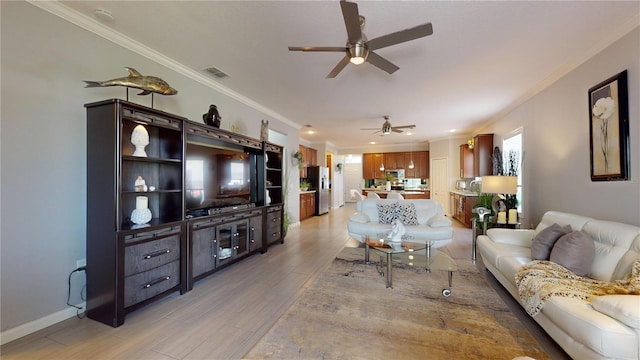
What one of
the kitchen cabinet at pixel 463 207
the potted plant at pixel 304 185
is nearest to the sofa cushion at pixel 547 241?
the kitchen cabinet at pixel 463 207

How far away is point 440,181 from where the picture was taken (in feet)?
29.1

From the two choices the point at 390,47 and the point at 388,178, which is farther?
the point at 388,178

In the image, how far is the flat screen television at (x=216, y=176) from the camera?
314 centimetres

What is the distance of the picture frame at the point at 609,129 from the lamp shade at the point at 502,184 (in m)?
0.96

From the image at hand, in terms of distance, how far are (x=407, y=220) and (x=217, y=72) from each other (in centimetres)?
386

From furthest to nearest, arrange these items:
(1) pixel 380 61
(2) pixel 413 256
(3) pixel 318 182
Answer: (3) pixel 318 182 → (2) pixel 413 256 → (1) pixel 380 61

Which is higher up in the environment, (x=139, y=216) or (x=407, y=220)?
(x=139, y=216)

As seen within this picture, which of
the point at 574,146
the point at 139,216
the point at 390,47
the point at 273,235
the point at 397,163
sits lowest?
the point at 273,235

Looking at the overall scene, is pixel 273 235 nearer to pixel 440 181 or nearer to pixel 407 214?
pixel 407 214

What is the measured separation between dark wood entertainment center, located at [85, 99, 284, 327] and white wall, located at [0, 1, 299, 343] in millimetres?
175

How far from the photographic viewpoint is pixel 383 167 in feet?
33.3

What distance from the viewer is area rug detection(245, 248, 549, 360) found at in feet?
5.87

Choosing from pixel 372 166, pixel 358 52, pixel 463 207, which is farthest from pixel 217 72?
pixel 372 166

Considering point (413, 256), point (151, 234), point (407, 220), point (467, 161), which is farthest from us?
point (467, 161)
